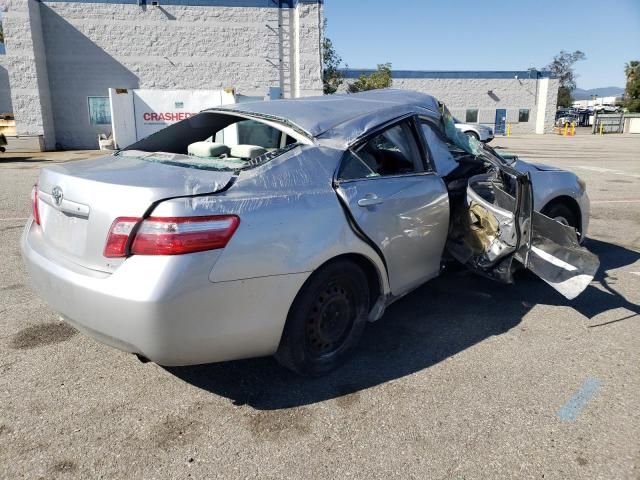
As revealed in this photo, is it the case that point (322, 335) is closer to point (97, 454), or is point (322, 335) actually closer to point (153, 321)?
point (153, 321)

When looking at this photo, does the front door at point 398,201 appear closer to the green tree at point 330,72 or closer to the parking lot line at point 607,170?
the parking lot line at point 607,170

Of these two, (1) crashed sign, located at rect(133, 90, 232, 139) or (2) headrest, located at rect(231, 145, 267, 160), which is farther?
(1) crashed sign, located at rect(133, 90, 232, 139)

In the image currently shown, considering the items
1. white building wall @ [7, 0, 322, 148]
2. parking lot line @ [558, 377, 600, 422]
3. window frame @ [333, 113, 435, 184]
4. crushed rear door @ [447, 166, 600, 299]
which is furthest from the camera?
white building wall @ [7, 0, 322, 148]

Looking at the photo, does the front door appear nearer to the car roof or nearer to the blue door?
the car roof

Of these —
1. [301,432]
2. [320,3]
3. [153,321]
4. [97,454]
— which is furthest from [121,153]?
[320,3]

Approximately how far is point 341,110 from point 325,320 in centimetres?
142

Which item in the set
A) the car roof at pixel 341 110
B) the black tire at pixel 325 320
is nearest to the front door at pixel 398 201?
the car roof at pixel 341 110

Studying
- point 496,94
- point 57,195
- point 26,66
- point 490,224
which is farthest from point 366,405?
point 496,94

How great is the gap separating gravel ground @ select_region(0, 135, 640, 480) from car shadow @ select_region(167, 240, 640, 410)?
0.05ft

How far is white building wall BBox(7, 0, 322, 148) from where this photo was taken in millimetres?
24188

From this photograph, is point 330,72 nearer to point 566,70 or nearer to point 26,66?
point 26,66

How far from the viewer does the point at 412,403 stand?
112 inches

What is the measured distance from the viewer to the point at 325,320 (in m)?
3.04

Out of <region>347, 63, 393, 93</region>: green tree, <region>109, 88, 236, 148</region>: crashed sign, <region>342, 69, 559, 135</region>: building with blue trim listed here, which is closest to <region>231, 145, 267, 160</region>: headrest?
<region>109, 88, 236, 148</region>: crashed sign
